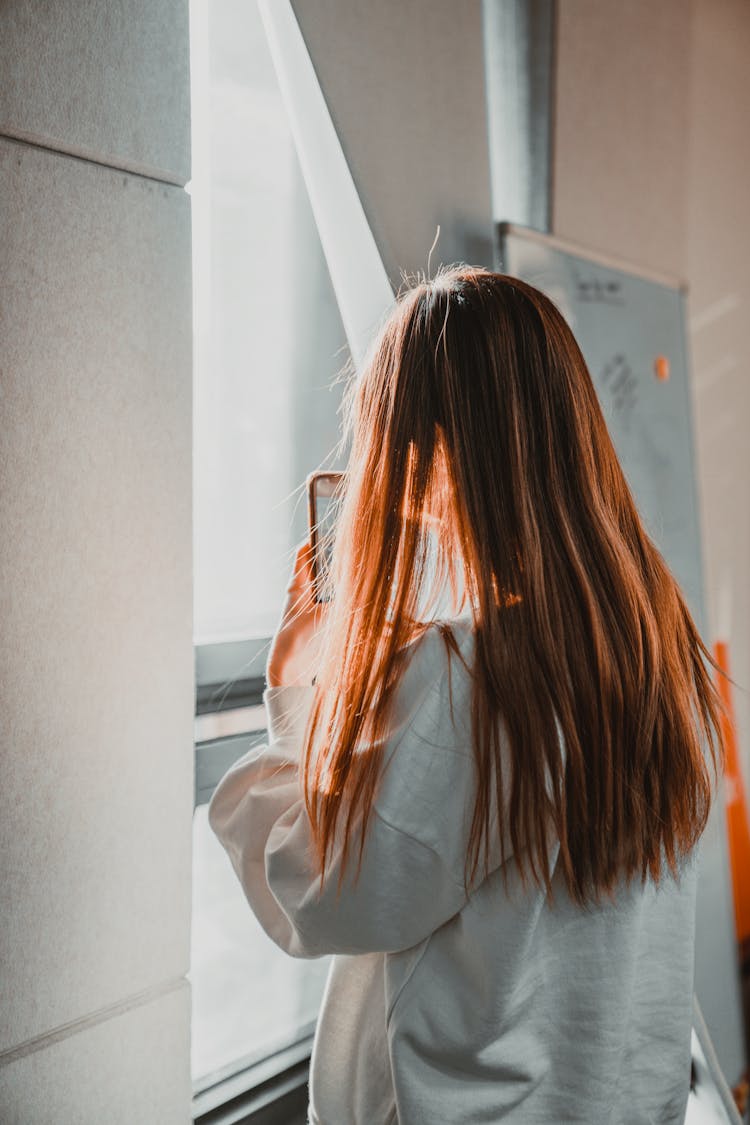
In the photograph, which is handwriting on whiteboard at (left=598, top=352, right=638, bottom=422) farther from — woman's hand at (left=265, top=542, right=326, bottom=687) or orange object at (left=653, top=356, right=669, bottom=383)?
woman's hand at (left=265, top=542, right=326, bottom=687)

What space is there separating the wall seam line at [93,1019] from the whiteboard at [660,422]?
1379 millimetres

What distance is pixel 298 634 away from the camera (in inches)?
43.3

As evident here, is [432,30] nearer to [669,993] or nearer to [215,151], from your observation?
[215,151]

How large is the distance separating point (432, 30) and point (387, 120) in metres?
0.30

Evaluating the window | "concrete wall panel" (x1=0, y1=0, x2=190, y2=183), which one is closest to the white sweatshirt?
the window

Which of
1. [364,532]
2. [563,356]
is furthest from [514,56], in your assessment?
[364,532]

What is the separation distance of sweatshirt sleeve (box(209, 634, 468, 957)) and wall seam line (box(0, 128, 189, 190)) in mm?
787

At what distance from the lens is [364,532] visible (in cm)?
98

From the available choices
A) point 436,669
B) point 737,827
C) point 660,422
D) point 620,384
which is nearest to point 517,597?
point 436,669

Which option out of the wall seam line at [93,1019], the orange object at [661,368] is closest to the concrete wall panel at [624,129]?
the orange object at [661,368]

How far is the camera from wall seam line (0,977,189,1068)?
3.66ft

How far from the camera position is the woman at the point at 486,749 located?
89 cm

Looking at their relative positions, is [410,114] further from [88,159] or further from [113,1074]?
[113,1074]

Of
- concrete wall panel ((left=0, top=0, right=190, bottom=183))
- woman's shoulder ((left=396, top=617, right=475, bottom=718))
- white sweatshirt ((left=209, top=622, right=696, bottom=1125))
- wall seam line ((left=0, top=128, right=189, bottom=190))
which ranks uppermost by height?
concrete wall panel ((left=0, top=0, right=190, bottom=183))
